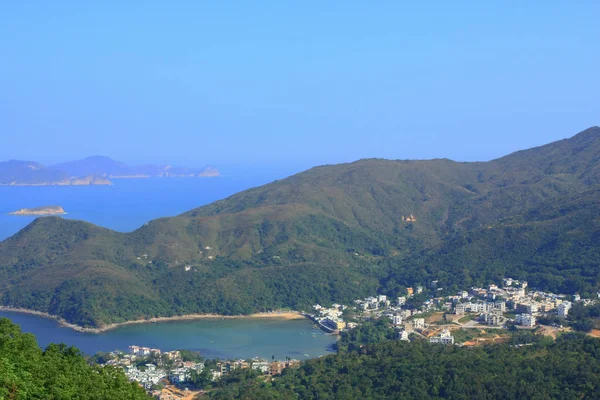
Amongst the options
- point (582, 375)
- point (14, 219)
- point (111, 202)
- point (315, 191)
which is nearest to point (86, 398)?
point (582, 375)

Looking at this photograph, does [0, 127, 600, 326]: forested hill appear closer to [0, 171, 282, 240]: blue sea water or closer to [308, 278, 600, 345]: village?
[308, 278, 600, 345]: village

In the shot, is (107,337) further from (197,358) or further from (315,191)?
(315,191)

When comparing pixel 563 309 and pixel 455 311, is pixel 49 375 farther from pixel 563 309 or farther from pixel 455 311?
pixel 455 311

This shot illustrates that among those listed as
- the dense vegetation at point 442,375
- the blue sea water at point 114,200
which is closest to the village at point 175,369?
the dense vegetation at point 442,375

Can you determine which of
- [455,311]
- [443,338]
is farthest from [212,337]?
[455,311]

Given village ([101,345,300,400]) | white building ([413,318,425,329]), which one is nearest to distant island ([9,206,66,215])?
village ([101,345,300,400])
